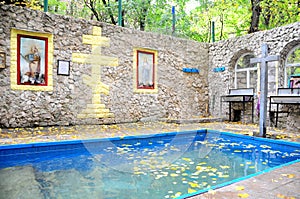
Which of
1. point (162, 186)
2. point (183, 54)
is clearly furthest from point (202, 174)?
point (183, 54)

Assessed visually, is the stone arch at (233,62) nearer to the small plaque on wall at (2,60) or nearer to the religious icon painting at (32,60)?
the religious icon painting at (32,60)

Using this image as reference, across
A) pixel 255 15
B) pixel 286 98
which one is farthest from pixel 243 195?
pixel 255 15

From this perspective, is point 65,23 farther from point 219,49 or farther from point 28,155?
point 219,49

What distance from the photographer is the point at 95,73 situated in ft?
22.5

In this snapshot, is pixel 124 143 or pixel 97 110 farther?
pixel 97 110

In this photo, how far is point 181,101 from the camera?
8484mm

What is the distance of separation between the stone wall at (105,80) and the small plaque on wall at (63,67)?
0.32 feet

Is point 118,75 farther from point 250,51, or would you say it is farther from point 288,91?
point 288,91

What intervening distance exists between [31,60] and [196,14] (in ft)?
30.6

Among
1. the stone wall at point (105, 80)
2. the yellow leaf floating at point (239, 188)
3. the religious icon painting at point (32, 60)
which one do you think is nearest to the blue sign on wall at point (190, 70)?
the stone wall at point (105, 80)

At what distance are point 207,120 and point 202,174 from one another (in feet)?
17.3

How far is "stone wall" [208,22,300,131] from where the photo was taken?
21.8 feet

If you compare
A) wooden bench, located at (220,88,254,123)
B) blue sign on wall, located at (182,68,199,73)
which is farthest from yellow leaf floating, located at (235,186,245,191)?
blue sign on wall, located at (182,68,199,73)

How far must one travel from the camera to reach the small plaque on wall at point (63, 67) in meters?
6.30
